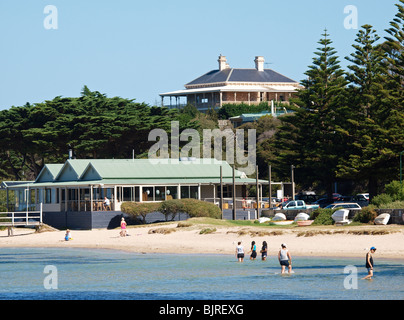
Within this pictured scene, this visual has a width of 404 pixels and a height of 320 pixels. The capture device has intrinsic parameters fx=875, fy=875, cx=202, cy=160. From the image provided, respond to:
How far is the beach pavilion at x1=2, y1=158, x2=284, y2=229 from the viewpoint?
5347cm

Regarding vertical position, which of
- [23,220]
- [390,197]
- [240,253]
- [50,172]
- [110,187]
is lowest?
[240,253]

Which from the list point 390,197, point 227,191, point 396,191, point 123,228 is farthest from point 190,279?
point 227,191

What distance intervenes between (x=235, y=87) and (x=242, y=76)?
4717mm

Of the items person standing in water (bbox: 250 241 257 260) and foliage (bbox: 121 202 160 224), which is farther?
foliage (bbox: 121 202 160 224)

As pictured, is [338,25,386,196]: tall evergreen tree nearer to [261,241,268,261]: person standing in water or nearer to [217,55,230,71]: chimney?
[261,241,268,261]: person standing in water

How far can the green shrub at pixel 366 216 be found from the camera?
4231 cm

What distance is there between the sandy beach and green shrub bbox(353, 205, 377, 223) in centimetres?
149

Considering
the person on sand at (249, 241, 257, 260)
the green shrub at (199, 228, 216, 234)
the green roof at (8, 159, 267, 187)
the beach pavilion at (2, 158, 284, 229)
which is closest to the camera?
the person on sand at (249, 241, 257, 260)

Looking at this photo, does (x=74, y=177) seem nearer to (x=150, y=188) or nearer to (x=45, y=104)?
(x=150, y=188)

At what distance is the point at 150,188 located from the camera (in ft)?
183

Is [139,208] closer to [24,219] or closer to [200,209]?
[200,209]

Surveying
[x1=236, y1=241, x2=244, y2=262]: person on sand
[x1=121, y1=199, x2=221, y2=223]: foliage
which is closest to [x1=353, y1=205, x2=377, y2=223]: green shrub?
[x1=236, y1=241, x2=244, y2=262]: person on sand

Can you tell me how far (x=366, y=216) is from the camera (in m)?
42.6
